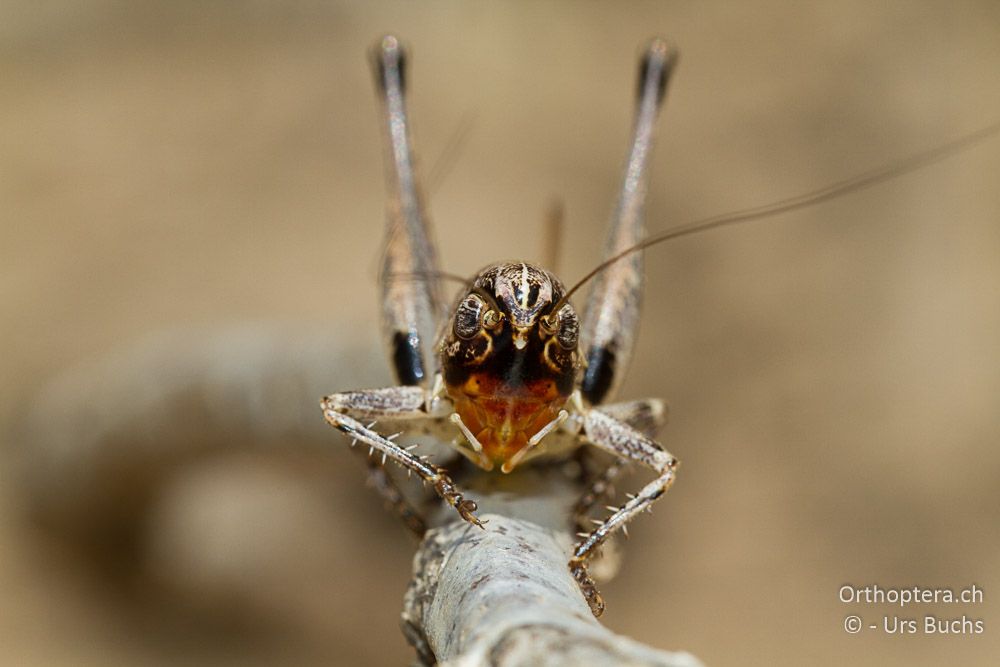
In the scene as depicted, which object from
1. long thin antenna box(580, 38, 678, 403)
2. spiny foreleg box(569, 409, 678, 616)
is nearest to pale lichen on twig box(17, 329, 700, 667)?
spiny foreleg box(569, 409, 678, 616)

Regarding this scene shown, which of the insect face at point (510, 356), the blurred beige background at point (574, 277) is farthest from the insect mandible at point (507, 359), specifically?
the blurred beige background at point (574, 277)

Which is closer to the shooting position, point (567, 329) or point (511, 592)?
point (511, 592)

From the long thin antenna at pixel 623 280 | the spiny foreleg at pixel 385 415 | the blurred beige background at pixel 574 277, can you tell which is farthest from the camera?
the blurred beige background at pixel 574 277

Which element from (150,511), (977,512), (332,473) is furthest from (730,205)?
(150,511)

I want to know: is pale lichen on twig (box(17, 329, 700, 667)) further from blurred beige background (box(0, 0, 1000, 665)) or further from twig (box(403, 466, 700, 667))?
blurred beige background (box(0, 0, 1000, 665))

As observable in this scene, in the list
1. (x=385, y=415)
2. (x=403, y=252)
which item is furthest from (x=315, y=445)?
(x=385, y=415)

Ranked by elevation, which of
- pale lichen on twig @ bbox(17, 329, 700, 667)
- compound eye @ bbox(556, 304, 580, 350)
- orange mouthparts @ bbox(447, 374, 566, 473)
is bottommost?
pale lichen on twig @ bbox(17, 329, 700, 667)

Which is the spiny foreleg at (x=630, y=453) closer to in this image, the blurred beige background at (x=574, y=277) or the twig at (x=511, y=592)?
the twig at (x=511, y=592)

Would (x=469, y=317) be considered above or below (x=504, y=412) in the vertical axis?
above

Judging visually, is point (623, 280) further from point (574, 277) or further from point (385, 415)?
point (574, 277)
